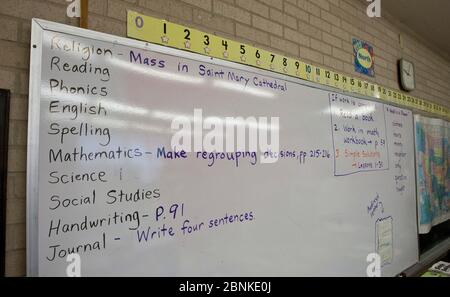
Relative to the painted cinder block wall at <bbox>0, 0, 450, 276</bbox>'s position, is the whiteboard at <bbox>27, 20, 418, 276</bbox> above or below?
below

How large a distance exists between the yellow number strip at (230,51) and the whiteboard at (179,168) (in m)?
0.04

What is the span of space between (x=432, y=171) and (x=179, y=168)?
2.24 metres

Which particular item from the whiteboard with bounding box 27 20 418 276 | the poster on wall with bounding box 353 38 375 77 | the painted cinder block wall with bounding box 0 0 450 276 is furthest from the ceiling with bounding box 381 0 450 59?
the whiteboard with bounding box 27 20 418 276

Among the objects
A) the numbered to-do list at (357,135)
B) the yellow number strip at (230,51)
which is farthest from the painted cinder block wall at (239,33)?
the numbered to-do list at (357,135)

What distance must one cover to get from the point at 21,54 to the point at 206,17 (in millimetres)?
614

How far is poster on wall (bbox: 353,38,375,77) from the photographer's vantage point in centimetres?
169

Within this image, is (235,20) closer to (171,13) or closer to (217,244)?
(171,13)

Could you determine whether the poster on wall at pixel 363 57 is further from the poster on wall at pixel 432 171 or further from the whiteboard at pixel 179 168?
the poster on wall at pixel 432 171

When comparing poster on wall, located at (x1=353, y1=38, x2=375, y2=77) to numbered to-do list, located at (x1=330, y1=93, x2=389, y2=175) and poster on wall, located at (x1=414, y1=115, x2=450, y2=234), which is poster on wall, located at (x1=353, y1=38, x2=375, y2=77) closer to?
numbered to-do list, located at (x1=330, y1=93, x2=389, y2=175)

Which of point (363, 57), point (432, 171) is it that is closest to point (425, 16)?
point (363, 57)

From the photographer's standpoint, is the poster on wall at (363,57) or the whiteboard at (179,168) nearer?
the whiteboard at (179,168)

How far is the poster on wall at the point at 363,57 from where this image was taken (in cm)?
169

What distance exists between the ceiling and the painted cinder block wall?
0.19 feet

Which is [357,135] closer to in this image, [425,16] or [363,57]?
[363,57]
